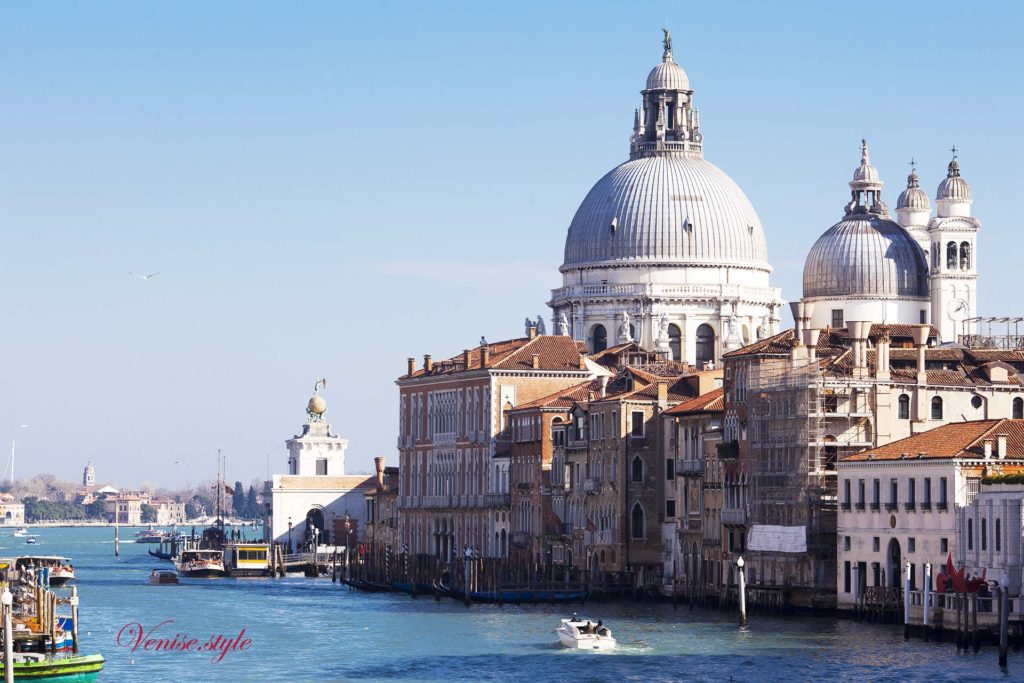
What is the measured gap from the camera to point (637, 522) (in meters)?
75.2

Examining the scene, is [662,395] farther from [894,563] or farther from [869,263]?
[869,263]

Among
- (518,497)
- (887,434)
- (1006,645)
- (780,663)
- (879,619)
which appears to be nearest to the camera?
(1006,645)

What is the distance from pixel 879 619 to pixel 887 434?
24.2 feet

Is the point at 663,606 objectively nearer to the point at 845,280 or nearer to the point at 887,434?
the point at 887,434

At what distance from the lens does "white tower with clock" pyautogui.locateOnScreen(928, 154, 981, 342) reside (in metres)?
91.7

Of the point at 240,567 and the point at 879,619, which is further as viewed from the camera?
the point at 240,567

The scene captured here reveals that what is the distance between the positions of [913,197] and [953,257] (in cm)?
690

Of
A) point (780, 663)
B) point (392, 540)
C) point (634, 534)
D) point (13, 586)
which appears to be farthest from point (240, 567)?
point (780, 663)

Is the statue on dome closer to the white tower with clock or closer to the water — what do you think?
the white tower with clock

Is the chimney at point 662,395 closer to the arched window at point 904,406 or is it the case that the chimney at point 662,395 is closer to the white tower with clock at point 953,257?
the arched window at point 904,406

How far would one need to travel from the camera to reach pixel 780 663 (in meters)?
51.3

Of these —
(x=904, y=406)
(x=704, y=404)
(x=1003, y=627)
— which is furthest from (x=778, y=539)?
(x=1003, y=627)

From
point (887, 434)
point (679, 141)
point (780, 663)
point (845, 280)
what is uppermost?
point (679, 141)

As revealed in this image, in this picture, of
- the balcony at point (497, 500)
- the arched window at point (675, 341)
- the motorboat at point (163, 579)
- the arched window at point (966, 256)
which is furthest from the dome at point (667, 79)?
the motorboat at point (163, 579)
